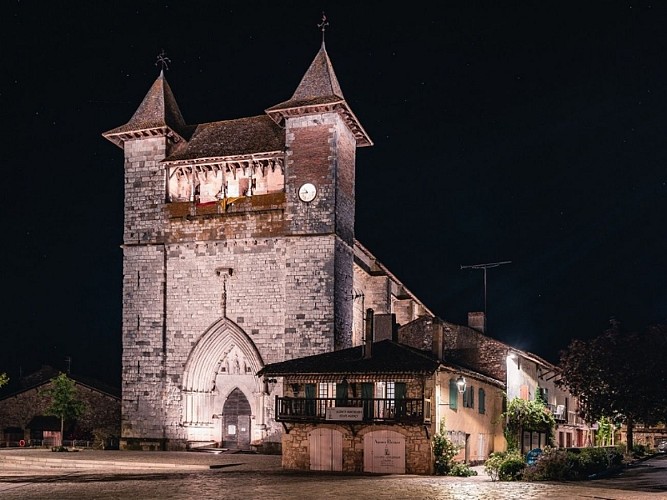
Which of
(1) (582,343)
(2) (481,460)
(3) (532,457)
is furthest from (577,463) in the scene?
(1) (582,343)

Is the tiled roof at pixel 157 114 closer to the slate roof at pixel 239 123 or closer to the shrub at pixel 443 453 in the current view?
the slate roof at pixel 239 123

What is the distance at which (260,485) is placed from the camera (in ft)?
78.5

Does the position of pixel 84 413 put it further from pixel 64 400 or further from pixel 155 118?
pixel 155 118

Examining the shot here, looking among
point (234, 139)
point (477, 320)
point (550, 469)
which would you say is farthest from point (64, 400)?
point (550, 469)

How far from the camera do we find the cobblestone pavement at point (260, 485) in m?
21.5

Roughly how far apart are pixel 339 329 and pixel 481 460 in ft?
27.5

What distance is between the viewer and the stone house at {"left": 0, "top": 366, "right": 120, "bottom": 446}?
4834 cm

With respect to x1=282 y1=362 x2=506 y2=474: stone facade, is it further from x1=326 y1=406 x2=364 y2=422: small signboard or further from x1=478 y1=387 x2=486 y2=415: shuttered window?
x1=478 y1=387 x2=486 y2=415: shuttered window

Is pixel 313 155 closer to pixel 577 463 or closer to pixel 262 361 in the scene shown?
pixel 262 361

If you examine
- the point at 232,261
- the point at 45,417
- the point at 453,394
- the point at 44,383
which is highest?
the point at 232,261

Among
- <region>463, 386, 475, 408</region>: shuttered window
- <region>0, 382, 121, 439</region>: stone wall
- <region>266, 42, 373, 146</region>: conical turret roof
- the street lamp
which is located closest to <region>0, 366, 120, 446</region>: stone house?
<region>0, 382, 121, 439</region>: stone wall

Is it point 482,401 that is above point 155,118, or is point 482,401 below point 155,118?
below

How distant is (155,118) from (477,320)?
1995cm

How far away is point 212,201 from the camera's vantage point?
141ft
